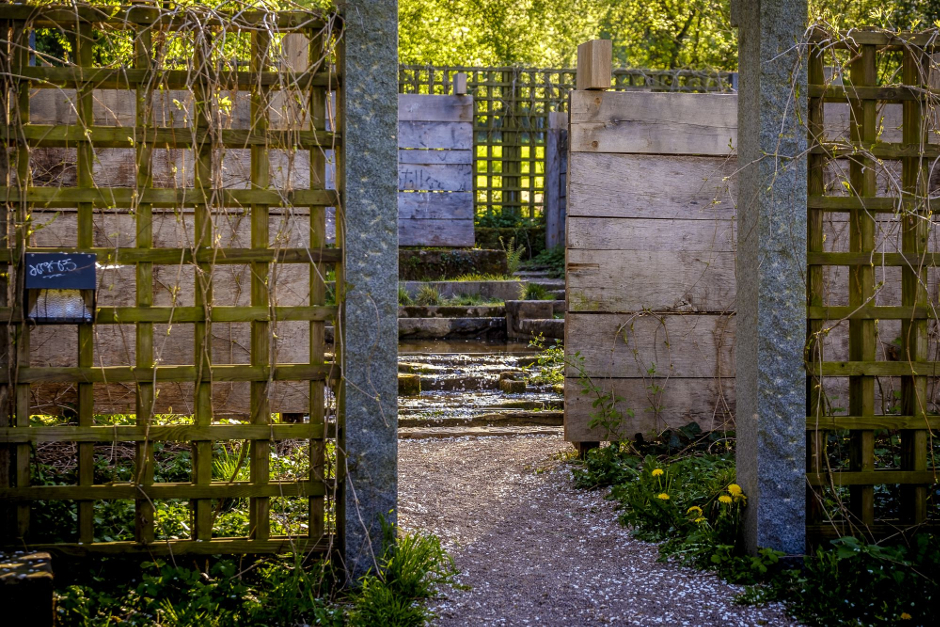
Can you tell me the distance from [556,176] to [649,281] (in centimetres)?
848

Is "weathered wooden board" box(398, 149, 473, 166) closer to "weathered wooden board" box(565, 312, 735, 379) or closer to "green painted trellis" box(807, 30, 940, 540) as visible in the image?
"weathered wooden board" box(565, 312, 735, 379)

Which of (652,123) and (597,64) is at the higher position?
(597,64)

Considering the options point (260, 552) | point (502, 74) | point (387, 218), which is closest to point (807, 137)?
point (387, 218)

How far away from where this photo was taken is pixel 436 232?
39.4 ft

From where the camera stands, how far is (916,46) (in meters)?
3.41

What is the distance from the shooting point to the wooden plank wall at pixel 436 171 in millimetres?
11828

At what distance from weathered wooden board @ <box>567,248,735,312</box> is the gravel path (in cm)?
92

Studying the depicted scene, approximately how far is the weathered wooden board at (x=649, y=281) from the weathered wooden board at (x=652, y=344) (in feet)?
0.17

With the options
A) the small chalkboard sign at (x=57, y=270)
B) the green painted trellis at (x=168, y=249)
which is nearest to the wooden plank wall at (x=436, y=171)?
the green painted trellis at (x=168, y=249)

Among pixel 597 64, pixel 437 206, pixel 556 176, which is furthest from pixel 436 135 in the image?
pixel 597 64

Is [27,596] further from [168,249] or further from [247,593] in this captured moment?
[168,249]

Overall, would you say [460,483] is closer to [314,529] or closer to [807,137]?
[314,529]

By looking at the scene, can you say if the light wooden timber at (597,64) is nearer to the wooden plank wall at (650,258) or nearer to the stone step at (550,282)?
the wooden plank wall at (650,258)

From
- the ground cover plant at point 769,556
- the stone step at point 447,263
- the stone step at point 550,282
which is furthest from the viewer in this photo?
the stone step at point 447,263
